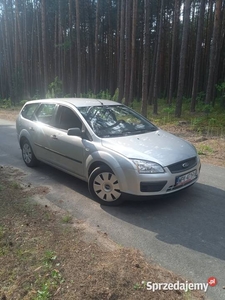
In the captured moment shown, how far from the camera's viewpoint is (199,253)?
2961 mm

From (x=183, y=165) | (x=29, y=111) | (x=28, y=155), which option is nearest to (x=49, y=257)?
(x=183, y=165)

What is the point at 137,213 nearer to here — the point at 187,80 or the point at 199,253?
the point at 199,253

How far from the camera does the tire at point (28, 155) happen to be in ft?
20.0

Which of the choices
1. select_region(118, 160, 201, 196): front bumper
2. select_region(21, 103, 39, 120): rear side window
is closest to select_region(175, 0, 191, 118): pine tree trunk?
select_region(21, 103, 39, 120): rear side window

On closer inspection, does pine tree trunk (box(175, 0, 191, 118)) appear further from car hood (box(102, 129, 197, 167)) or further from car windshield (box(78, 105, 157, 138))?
car hood (box(102, 129, 197, 167))

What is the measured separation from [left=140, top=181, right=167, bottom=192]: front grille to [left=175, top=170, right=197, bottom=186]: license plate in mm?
286

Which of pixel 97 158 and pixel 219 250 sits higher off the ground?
pixel 97 158

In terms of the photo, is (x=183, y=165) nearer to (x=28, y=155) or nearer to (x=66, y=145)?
(x=66, y=145)

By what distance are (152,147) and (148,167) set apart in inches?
18.3

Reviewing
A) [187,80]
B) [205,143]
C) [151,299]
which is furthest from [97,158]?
[187,80]

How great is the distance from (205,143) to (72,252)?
690 cm

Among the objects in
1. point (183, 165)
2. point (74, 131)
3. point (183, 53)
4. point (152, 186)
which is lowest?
point (152, 186)

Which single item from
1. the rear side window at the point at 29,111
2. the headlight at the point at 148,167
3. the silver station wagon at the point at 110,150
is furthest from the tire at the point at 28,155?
the headlight at the point at 148,167

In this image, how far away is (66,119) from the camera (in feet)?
16.6
